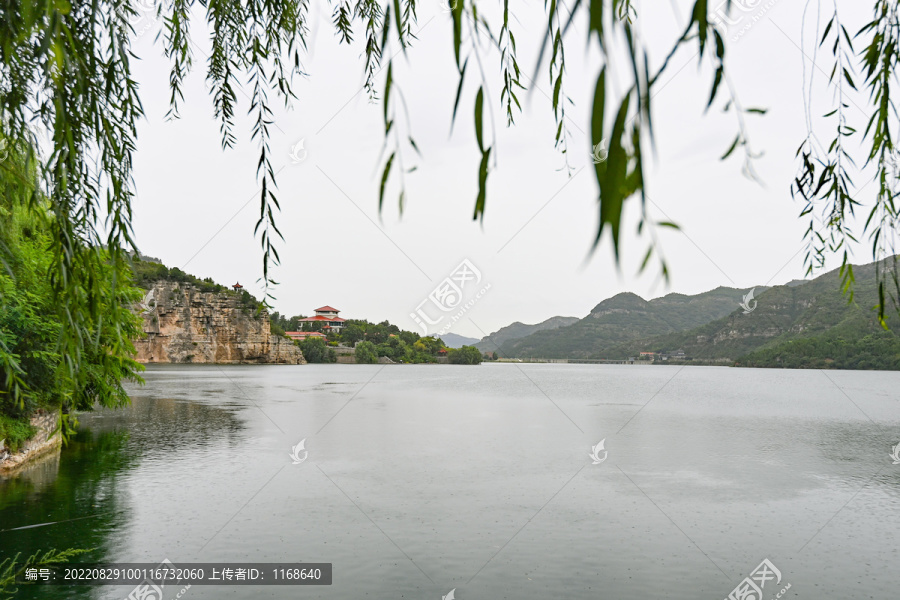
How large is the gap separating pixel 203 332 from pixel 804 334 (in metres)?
89.6

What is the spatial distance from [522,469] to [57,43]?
18.8 meters

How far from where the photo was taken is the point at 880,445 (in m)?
25.4

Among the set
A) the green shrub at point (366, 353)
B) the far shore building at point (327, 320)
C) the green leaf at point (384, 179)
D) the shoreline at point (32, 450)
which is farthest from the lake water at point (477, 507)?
the far shore building at point (327, 320)

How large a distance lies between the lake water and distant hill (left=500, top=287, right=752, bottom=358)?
101272 millimetres

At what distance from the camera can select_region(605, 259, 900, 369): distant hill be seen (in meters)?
71.3

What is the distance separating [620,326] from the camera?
132000 mm

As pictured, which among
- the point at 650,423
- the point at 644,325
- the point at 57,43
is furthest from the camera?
the point at 644,325

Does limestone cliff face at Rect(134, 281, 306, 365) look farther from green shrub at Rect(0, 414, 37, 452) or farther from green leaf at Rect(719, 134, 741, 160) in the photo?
green leaf at Rect(719, 134, 741, 160)

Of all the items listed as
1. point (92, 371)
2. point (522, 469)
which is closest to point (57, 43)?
point (92, 371)

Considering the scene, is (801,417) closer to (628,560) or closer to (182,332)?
(628,560)

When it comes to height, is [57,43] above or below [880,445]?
above

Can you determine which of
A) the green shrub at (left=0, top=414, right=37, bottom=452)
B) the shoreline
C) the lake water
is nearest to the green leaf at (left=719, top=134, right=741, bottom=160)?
the lake water

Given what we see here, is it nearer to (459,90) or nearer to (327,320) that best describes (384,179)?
(459,90)

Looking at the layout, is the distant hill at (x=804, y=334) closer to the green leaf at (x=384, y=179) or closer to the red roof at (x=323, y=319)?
the green leaf at (x=384, y=179)
